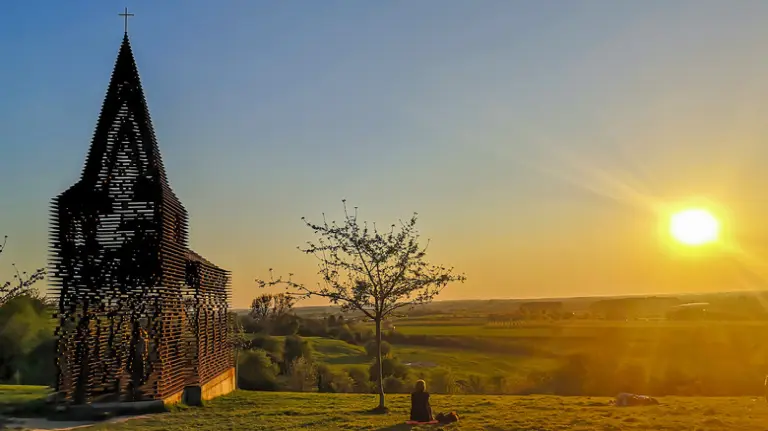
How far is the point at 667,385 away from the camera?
42.9 metres

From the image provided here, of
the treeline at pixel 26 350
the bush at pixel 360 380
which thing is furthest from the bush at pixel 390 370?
the treeline at pixel 26 350

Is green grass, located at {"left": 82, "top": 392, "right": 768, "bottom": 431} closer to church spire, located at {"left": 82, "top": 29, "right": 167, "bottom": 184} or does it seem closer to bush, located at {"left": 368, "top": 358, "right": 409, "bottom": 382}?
church spire, located at {"left": 82, "top": 29, "right": 167, "bottom": 184}

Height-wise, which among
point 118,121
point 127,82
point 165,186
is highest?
point 127,82

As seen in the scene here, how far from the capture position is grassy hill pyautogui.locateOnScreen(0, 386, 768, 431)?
17.9 m

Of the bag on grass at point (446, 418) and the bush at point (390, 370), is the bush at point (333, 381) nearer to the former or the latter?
the bush at point (390, 370)

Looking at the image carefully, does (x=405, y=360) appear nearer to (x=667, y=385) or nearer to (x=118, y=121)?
(x=667, y=385)

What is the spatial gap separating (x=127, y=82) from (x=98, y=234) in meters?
5.34

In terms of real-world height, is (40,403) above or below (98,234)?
below

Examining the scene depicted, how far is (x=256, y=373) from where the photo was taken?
119ft

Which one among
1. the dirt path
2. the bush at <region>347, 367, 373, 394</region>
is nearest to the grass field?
the bush at <region>347, 367, 373, 394</region>

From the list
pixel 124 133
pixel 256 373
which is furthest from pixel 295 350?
pixel 124 133

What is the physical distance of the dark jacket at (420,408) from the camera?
18.5 m

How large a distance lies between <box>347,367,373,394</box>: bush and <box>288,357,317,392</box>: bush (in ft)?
9.73

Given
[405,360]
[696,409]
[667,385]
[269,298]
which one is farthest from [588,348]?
[696,409]
